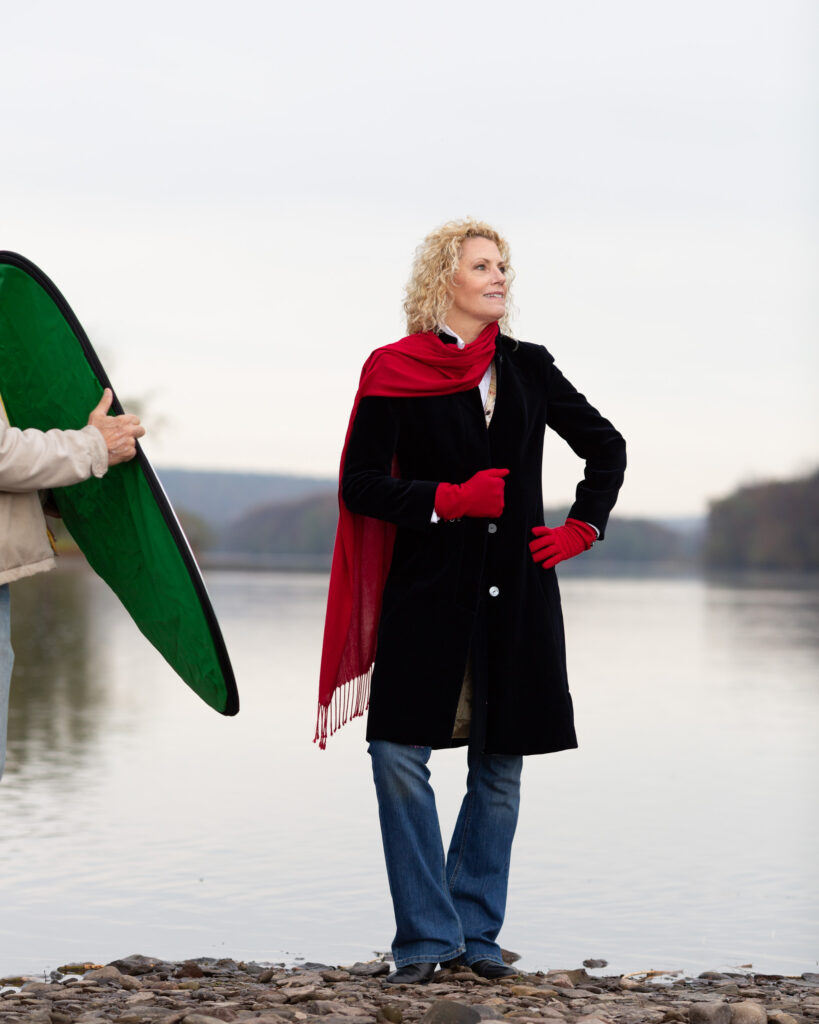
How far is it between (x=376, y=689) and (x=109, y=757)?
398cm

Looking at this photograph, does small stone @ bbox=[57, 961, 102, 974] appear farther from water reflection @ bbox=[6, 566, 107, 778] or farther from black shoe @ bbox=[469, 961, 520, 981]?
water reflection @ bbox=[6, 566, 107, 778]

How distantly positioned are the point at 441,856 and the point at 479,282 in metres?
1.50

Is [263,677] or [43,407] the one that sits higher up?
[43,407]

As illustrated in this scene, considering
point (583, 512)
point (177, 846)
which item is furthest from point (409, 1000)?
point (177, 846)

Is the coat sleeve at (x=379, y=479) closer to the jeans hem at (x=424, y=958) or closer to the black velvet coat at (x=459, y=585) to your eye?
the black velvet coat at (x=459, y=585)

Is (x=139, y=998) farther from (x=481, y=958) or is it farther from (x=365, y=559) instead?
(x=365, y=559)

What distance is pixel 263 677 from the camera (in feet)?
37.9

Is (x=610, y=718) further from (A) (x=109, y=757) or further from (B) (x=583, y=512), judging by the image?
(B) (x=583, y=512)

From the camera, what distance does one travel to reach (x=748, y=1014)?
3451mm

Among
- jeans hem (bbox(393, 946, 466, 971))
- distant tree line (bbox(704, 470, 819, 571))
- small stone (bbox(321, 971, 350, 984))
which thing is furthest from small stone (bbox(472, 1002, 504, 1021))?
distant tree line (bbox(704, 470, 819, 571))

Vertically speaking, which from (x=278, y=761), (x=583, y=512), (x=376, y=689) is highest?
(x=583, y=512)

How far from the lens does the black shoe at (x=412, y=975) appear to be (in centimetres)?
388

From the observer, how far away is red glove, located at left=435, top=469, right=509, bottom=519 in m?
3.92

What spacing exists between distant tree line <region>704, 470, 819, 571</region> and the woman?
188 ft
